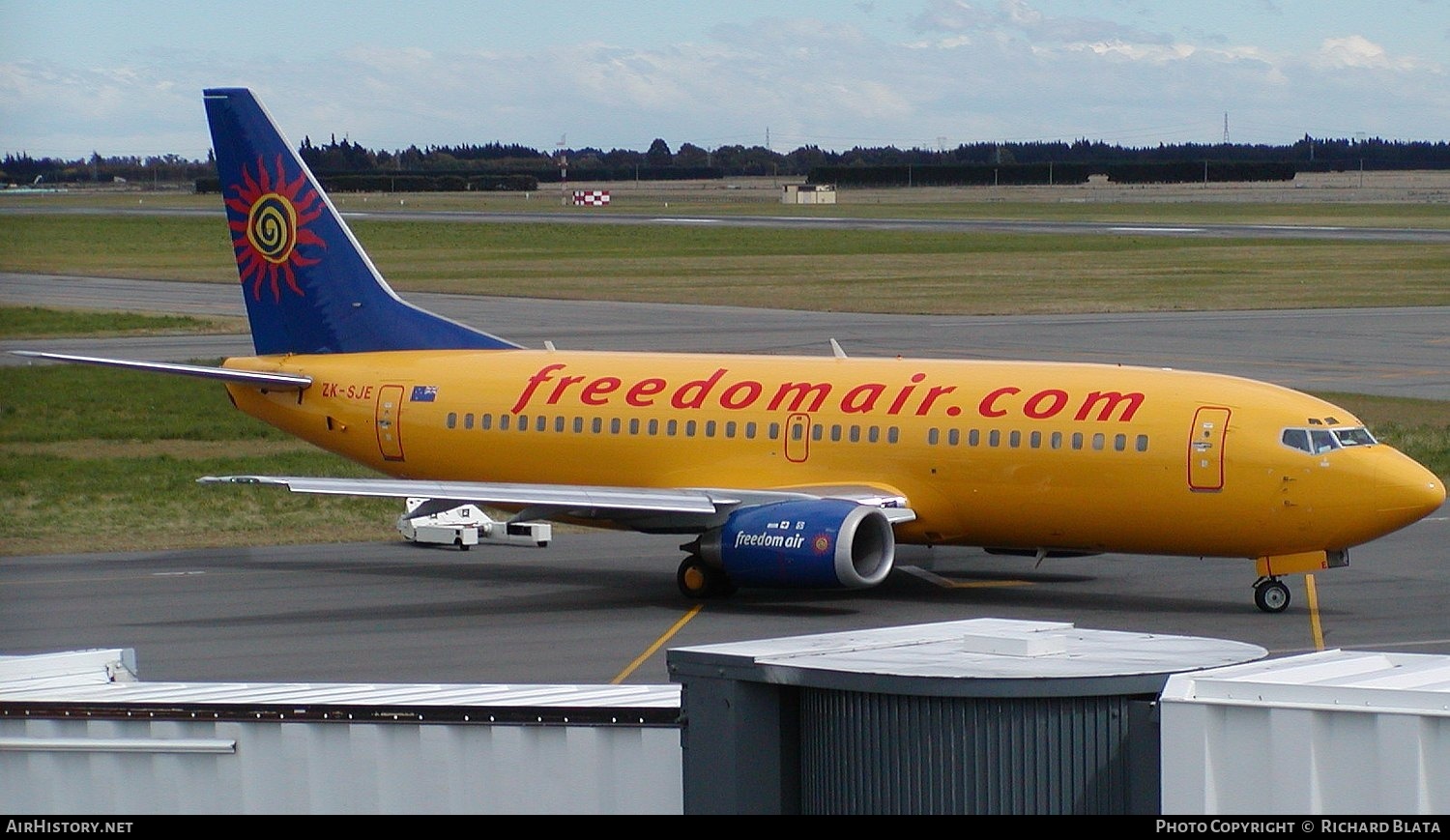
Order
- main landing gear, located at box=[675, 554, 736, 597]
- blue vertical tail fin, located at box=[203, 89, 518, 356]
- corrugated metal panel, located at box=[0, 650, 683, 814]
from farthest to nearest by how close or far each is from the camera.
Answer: blue vertical tail fin, located at box=[203, 89, 518, 356], main landing gear, located at box=[675, 554, 736, 597], corrugated metal panel, located at box=[0, 650, 683, 814]

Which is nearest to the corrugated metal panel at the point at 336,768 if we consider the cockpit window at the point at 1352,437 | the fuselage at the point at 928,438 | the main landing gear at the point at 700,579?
the main landing gear at the point at 700,579

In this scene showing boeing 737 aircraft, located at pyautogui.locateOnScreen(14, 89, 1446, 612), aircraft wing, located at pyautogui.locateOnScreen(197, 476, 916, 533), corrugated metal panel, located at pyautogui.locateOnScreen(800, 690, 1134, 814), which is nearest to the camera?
corrugated metal panel, located at pyautogui.locateOnScreen(800, 690, 1134, 814)

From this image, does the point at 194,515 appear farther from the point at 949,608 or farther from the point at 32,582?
the point at 949,608

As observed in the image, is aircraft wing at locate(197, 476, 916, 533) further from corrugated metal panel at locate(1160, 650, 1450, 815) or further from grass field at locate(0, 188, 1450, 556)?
corrugated metal panel at locate(1160, 650, 1450, 815)

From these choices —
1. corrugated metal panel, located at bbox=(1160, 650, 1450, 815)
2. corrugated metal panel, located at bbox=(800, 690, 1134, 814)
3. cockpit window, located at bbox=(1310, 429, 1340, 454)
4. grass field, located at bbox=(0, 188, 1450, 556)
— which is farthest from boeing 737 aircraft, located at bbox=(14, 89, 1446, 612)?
corrugated metal panel, located at bbox=(1160, 650, 1450, 815)

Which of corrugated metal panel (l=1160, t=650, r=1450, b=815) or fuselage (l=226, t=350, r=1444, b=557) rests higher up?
corrugated metal panel (l=1160, t=650, r=1450, b=815)

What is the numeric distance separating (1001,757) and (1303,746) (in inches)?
67.7

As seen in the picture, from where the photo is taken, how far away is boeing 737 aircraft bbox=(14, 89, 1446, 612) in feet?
100

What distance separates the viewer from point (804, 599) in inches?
1298

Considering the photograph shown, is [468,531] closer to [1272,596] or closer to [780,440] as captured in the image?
[780,440]

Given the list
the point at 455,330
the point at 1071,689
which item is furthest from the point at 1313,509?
the point at 1071,689

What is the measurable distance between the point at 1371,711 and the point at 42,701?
8449 mm

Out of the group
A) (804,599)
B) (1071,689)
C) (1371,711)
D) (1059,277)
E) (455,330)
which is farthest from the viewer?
(1059,277)

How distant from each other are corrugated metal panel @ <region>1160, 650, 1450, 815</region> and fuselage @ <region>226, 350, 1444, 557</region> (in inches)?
757
